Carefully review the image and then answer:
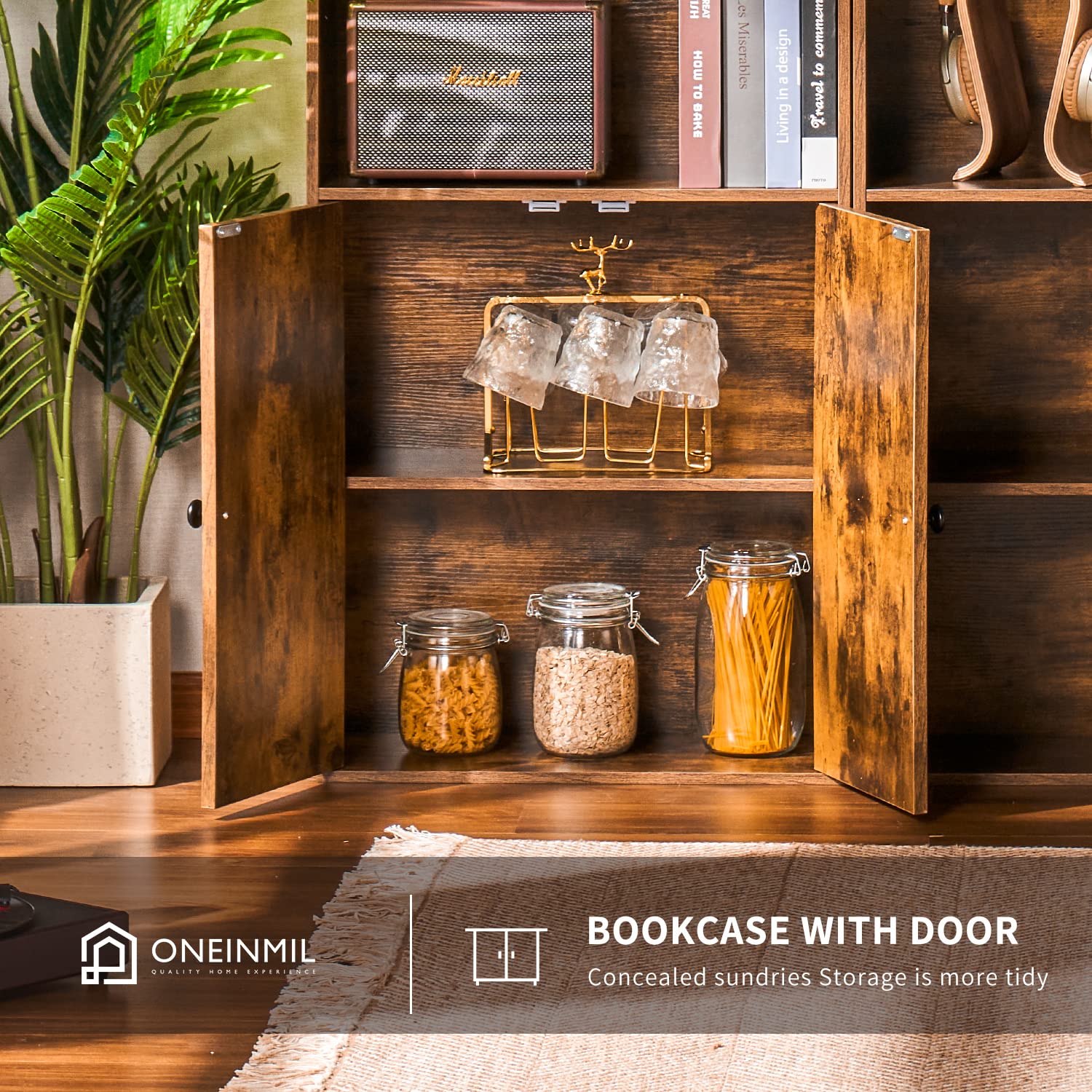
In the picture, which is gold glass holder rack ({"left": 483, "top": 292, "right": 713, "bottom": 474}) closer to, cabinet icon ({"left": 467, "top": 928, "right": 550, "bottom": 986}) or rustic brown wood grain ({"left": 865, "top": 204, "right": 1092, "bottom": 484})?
rustic brown wood grain ({"left": 865, "top": 204, "right": 1092, "bottom": 484})

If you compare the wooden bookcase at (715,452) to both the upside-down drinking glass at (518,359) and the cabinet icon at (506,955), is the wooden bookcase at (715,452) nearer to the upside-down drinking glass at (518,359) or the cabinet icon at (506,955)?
the upside-down drinking glass at (518,359)

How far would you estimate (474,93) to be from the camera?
Result: 72.9 inches

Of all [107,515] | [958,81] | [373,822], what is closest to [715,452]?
[958,81]

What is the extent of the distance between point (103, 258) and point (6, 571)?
0.46 metres

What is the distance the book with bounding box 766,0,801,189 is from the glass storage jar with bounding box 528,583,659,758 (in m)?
0.62

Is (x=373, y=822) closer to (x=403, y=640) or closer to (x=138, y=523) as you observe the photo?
(x=403, y=640)

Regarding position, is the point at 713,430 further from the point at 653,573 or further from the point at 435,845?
the point at 435,845

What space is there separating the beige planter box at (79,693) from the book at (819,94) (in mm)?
1084

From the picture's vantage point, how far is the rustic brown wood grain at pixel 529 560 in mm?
2107

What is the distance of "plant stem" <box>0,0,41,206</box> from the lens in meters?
1.93

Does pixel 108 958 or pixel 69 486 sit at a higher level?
pixel 69 486

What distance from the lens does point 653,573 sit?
2.12 meters

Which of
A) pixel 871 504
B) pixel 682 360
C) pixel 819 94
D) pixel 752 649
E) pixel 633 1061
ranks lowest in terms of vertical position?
pixel 633 1061

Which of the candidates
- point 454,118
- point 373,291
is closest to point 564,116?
point 454,118
